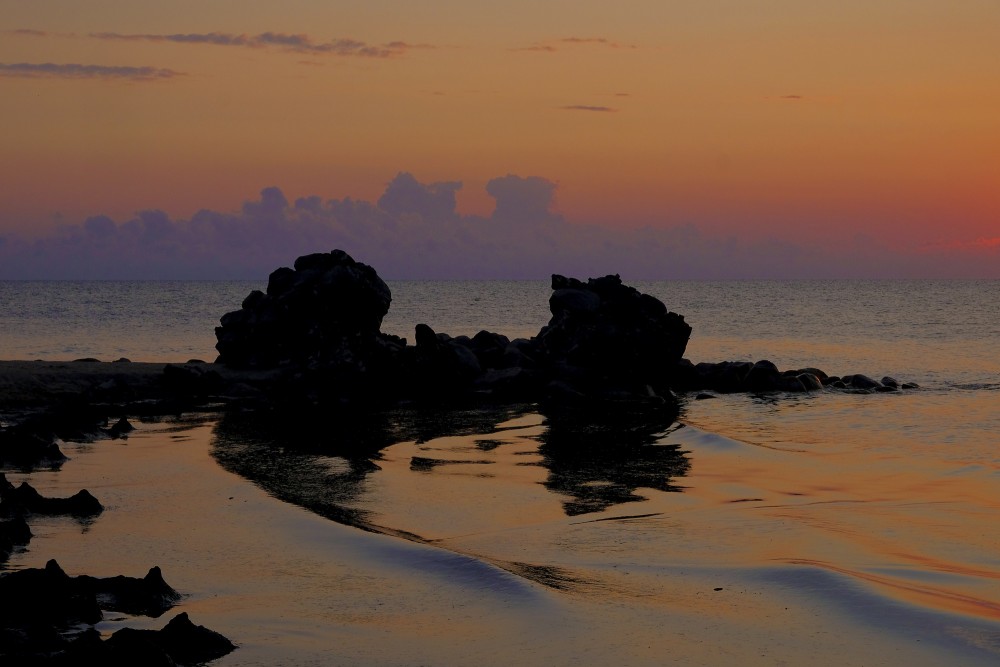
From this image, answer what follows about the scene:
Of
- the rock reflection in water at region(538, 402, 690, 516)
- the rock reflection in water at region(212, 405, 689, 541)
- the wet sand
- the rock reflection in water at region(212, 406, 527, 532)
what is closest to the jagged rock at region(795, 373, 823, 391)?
the rock reflection in water at region(212, 405, 689, 541)

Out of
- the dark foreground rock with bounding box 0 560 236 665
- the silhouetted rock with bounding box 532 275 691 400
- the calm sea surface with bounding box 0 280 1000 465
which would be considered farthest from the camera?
the silhouetted rock with bounding box 532 275 691 400

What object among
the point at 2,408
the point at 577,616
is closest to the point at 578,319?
the point at 2,408

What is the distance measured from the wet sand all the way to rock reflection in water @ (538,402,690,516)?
26 cm

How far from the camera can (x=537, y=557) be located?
14.9m

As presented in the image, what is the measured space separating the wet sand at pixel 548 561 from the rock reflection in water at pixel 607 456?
263mm

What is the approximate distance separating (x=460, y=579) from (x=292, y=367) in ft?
90.8

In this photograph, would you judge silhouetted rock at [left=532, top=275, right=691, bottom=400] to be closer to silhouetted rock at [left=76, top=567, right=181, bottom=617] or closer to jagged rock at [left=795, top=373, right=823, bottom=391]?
jagged rock at [left=795, top=373, right=823, bottom=391]

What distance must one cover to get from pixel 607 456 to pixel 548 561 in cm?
1006

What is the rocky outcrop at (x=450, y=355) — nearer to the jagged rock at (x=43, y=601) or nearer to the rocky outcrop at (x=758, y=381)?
the rocky outcrop at (x=758, y=381)

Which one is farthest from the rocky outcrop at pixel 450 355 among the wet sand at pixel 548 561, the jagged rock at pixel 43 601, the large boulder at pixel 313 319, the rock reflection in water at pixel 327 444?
the jagged rock at pixel 43 601

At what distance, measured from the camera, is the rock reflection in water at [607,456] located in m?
19.9

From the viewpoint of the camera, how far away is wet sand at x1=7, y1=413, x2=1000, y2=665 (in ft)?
36.9

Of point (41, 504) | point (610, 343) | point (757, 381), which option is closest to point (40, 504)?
point (41, 504)

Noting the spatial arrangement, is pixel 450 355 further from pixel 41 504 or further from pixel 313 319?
pixel 41 504
